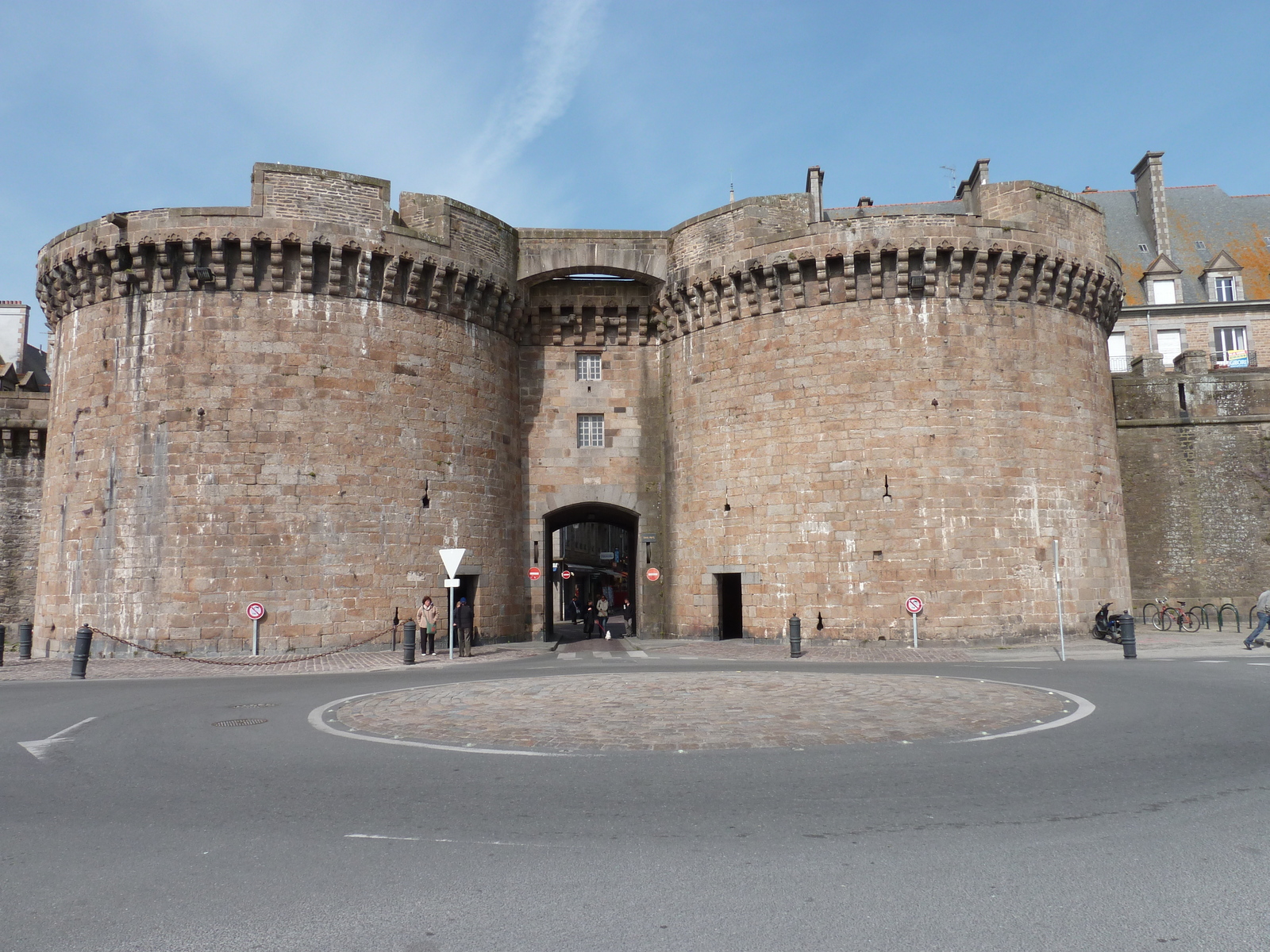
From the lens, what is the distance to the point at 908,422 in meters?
21.6

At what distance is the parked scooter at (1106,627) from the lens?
68.9 feet

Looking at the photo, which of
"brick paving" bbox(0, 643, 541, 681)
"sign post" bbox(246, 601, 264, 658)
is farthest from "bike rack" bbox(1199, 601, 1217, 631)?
"sign post" bbox(246, 601, 264, 658)

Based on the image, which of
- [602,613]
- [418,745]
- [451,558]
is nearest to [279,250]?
[451,558]

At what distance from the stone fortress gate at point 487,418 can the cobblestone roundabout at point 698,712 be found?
8832 millimetres

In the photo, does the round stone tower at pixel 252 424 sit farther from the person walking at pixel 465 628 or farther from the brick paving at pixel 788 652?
the brick paving at pixel 788 652

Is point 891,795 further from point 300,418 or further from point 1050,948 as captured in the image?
point 300,418

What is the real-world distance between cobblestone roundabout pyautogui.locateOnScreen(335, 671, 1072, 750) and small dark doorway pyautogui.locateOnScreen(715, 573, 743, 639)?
10.7 m

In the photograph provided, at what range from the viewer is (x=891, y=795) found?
19.7 ft

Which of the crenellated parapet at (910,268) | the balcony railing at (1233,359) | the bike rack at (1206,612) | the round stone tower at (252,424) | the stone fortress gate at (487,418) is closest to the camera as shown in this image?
the round stone tower at (252,424)

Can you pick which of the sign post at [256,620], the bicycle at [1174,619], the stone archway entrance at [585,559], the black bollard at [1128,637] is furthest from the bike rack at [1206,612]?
the sign post at [256,620]

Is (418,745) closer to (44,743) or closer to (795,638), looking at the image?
(44,743)

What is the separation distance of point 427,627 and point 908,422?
43.0ft

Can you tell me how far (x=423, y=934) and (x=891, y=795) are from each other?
357cm

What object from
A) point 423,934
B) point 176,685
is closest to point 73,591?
point 176,685
